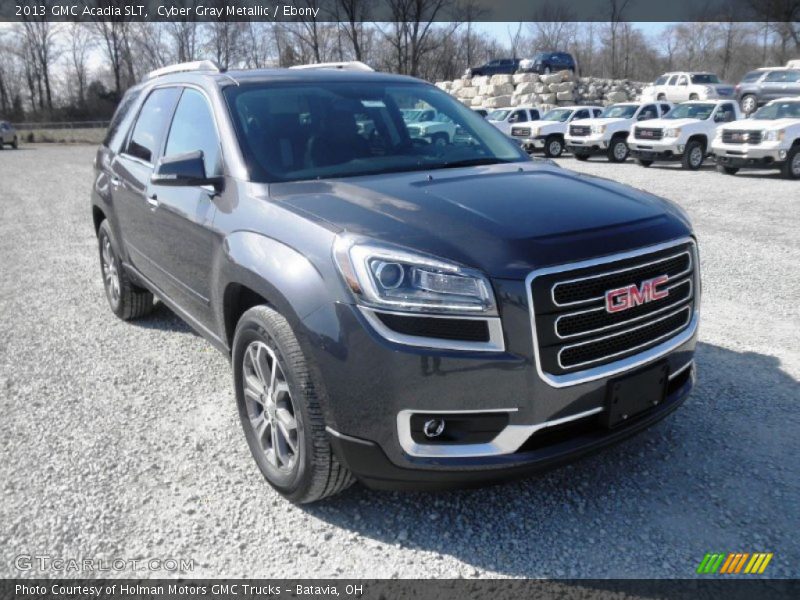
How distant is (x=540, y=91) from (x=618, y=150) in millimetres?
20976

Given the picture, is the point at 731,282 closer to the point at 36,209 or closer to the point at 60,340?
the point at 60,340

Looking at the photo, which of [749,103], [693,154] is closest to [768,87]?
[749,103]

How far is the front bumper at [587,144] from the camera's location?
2096 centimetres

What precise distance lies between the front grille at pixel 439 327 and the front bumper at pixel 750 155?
15.3 meters

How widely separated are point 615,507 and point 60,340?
4274mm

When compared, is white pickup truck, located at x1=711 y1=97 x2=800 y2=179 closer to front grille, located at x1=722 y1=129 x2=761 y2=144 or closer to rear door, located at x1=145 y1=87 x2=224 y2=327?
front grille, located at x1=722 y1=129 x2=761 y2=144

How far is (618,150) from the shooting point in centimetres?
2100

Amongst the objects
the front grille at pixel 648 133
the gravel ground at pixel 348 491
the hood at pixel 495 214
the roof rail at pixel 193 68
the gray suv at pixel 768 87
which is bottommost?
the gravel ground at pixel 348 491

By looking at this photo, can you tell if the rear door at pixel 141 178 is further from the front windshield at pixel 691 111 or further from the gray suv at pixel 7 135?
the gray suv at pixel 7 135

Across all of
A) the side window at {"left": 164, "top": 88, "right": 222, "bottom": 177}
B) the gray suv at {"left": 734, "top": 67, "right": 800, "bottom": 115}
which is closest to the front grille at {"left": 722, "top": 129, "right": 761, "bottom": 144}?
the gray suv at {"left": 734, "top": 67, "right": 800, "bottom": 115}

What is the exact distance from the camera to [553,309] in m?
2.49

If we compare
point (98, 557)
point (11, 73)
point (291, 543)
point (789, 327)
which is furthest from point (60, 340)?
point (11, 73)

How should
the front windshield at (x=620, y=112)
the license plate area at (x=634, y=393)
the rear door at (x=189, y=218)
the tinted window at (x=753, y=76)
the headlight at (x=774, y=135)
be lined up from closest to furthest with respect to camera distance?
the license plate area at (x=634, y=393) → the rear door at (x=189, y=218) → the headlight at (x=774, y=135) → the front windshield at (x=620, y=112) → the tinted window at (x=753, y=76)

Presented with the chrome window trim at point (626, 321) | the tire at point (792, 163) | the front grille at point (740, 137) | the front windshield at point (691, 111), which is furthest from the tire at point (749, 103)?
the chrome window trim at point (626, 321)
